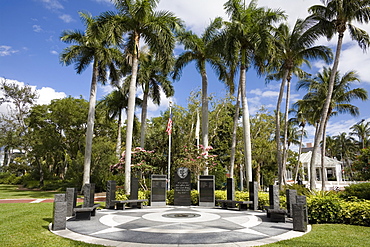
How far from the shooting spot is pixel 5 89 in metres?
40.1

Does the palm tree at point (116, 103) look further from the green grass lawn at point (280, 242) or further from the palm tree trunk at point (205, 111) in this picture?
the green grass lawn at point (280, 242)

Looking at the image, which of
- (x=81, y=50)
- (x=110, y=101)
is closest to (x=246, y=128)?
(x=81, y=50)

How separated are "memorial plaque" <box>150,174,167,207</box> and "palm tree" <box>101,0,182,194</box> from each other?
1725mm

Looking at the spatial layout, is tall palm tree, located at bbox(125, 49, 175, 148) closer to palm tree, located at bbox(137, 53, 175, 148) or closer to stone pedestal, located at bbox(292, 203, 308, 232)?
palm tree, located at bbox(137, 53, 175, 148)

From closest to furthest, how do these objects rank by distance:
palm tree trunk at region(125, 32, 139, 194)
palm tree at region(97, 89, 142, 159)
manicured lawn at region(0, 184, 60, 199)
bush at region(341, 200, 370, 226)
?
1. bush at region(341, 200, 370, 226)
2. palm tree trunk at region(125, 32, 139, 194)
3. manicured lawn at region(0, 184, 60, 199)
4. palm tree at region(97, 89, 142, 159)

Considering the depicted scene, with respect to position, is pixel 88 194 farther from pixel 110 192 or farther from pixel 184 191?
pixel 184 191

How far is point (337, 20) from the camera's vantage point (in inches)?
688

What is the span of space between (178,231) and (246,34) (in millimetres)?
13794

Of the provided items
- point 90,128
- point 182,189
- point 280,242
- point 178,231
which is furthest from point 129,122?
point 280,242

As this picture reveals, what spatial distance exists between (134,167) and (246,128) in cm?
Answer: 863

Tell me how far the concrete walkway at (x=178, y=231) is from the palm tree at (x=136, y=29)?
683cm

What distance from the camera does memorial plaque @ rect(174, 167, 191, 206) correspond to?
1612cm

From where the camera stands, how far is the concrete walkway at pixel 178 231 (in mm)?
7277

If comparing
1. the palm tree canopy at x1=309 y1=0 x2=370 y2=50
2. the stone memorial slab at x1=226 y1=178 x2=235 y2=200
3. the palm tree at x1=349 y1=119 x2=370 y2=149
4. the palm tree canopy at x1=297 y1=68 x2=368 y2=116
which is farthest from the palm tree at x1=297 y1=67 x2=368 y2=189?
the palm tree at x1=349 y1=119 x2=370 y2=149
